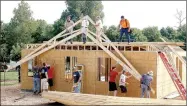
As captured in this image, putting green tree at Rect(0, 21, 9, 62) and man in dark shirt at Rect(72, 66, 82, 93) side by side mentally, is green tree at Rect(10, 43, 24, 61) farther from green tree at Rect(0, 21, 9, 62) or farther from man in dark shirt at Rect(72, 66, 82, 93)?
man in dark shirt at Rect(72, 66, 82, 93)

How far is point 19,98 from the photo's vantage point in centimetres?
1733

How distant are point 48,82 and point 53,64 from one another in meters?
1.09

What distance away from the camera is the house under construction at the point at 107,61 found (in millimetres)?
16906

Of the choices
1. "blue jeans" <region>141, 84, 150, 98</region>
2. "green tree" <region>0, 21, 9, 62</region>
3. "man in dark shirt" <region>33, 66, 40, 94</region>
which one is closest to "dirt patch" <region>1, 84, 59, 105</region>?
"man in dark shirt" <region>33, 66, 40, 94</region>

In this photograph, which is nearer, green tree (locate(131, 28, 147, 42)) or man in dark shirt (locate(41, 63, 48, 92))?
man in dark shirt (locate(41, 63, 48, 92))

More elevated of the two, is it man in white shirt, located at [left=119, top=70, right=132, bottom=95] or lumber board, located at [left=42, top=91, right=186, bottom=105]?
man in white shirt, located at [left=119, top=70, right=132, bottom=95]

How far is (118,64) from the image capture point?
57.8 ft

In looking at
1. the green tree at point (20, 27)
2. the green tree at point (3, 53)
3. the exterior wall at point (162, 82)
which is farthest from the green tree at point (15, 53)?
the exterior wall at point (162, 82)

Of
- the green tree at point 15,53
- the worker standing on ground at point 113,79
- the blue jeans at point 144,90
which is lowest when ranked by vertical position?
the blue jeans at point 144,90

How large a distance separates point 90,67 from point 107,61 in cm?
226

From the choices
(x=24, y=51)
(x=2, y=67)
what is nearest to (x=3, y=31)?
(x=2, y=67)

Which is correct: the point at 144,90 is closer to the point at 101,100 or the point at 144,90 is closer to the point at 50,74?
the point at 101,100

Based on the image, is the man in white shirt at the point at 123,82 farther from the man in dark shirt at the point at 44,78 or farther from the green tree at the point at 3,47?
the green tree at the point at 3,47

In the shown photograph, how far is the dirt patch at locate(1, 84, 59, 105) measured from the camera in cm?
1642
